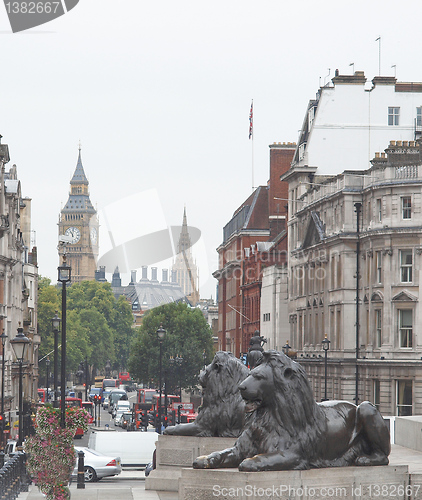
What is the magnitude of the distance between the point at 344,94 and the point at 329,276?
13678mm

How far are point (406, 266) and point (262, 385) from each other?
4935 cm

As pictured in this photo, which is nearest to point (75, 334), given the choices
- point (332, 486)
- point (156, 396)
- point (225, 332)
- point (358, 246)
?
point (225, 332)

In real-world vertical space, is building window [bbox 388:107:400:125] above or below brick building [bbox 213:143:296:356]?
above

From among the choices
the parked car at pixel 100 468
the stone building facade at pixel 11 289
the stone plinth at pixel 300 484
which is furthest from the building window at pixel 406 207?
the stone plinth at pixel 300 484

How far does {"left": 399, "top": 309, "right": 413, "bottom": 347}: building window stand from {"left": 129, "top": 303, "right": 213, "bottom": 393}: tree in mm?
56129

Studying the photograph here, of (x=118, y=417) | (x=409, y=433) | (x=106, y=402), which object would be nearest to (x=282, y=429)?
(x=409, y=433)

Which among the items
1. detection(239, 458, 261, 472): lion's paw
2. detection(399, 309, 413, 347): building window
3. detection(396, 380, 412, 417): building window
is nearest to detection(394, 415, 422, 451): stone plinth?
detection(239, 458, 261, 472): lion's paw

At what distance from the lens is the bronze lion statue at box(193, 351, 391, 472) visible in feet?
43.1

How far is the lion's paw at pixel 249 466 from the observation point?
42.2 ft

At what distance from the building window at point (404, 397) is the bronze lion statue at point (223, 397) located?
42.5 meters

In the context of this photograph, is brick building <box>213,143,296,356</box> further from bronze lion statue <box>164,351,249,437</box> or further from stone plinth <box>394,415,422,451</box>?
bronze lion statue <box>164,351,249,437</box>

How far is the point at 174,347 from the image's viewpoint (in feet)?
402

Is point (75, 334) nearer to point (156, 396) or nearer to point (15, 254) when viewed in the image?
point (156, 396)

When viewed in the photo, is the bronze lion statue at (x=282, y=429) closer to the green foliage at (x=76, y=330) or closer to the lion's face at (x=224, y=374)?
the lion's face at (x=224, y=374)
